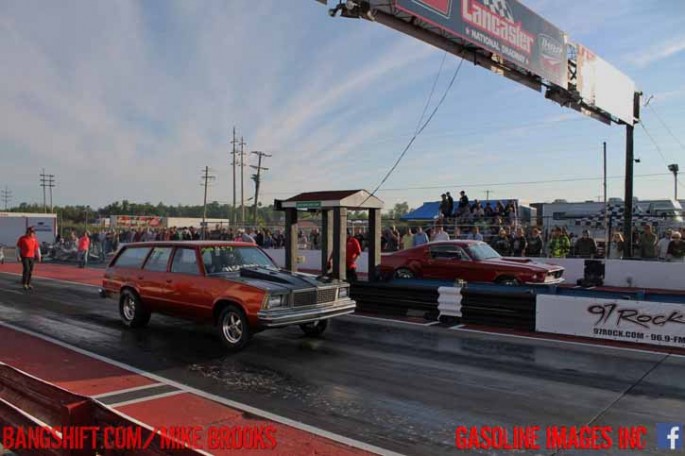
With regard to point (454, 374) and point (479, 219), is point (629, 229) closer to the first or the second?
point (479, 219)

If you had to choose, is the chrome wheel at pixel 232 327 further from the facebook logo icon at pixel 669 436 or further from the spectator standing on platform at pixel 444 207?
the spectator standing on platform at pixel 444 207

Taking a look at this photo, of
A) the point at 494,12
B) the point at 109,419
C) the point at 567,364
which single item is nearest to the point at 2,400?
the point at 109,419

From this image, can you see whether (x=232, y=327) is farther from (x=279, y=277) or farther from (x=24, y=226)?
(x=24, y=226)

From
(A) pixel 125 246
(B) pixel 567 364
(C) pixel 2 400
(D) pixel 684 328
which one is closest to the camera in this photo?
(C) pixel 2 400

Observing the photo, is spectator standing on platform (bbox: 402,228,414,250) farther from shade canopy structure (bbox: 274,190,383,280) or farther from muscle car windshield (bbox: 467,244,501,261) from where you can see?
shade canopy structure (bbox: 274,190,383,280)

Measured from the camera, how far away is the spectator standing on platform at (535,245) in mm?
18406

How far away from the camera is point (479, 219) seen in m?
20.3

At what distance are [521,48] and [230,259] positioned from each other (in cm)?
1080

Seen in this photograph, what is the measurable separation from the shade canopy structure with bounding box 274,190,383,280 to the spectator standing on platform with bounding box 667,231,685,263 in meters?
9.54

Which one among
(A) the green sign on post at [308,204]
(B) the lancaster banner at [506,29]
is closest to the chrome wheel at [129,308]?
(A) the green sign on post at [308,204]

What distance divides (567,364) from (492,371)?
120 cm

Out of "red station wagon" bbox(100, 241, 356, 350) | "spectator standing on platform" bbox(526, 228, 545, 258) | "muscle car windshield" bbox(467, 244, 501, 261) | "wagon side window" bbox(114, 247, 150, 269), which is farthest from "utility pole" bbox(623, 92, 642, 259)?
"wagon side window" bbox(114, 247, 150, 269)

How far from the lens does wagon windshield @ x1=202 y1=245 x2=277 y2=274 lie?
8453mm

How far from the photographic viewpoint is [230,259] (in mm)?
8695
